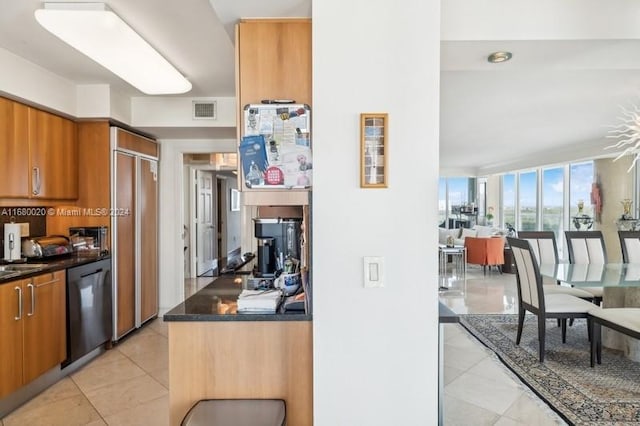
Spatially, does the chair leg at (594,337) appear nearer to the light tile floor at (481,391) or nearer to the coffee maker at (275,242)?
the light tile floor at (481,391)

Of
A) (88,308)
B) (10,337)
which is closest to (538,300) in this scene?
(88,308)

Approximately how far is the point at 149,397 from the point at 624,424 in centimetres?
318

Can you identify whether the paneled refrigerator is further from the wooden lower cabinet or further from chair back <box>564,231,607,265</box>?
chair back <box>564,231,607,265</box>

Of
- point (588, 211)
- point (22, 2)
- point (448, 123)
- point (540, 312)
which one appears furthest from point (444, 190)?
point (22, 2)

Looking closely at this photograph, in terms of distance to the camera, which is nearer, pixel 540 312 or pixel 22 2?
pixel 22 2

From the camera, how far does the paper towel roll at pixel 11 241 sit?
2895mm

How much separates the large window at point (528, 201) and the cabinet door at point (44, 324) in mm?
9611

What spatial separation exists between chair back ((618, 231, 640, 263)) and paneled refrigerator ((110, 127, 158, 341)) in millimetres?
5510

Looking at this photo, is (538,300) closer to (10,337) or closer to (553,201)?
(10,337)

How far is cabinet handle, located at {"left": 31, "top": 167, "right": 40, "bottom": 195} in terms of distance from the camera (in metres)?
2.89

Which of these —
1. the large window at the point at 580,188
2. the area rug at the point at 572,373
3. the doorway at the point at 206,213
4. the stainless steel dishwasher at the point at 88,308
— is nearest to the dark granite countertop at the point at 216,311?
the stainless steel dishwasher at the point at 88,308

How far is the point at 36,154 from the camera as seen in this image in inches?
115

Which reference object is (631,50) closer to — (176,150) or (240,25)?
(240,25)

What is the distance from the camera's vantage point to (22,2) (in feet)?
6.49
